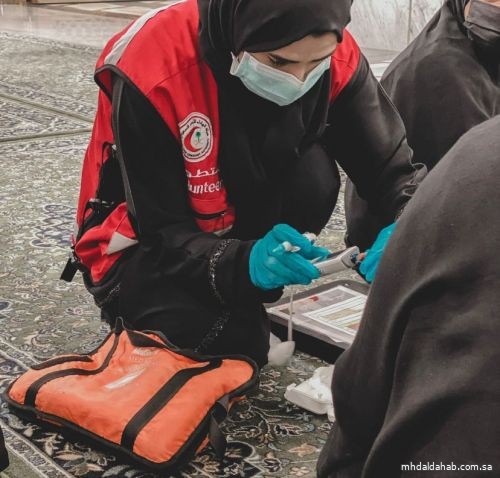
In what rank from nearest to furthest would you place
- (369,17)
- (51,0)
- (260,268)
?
(260,268)
(369,17)
(51,0)

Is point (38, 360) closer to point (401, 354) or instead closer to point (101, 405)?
point (101, 405)

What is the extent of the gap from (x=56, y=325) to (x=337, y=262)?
2.44 feet

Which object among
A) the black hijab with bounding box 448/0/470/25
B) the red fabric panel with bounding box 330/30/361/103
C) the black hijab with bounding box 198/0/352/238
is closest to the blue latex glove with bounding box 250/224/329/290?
the black hijab with bounding box 198/0/352/238

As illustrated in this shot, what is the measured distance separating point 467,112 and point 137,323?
33.8 inches

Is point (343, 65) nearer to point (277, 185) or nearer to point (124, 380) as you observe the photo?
point (277, 185)

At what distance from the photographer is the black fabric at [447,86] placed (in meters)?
2.21

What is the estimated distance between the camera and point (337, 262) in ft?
5.70

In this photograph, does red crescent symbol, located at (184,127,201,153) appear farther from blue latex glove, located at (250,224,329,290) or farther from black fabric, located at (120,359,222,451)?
black fabric, located at (120,359,222,451)

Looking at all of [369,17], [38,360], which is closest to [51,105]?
[369,17]

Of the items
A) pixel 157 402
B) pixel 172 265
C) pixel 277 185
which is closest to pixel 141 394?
pixel 157 402

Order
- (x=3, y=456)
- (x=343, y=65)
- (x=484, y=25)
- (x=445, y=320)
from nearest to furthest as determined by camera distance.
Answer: (x=445, y=320), (x=3, y=456), (x=343, y=65), (x=484, y=25)

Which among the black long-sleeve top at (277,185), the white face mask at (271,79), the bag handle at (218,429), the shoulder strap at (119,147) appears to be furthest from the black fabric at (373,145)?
the bag handle at (218,429)

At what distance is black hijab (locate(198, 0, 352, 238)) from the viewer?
5.35ft

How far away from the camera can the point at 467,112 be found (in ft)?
7.25
